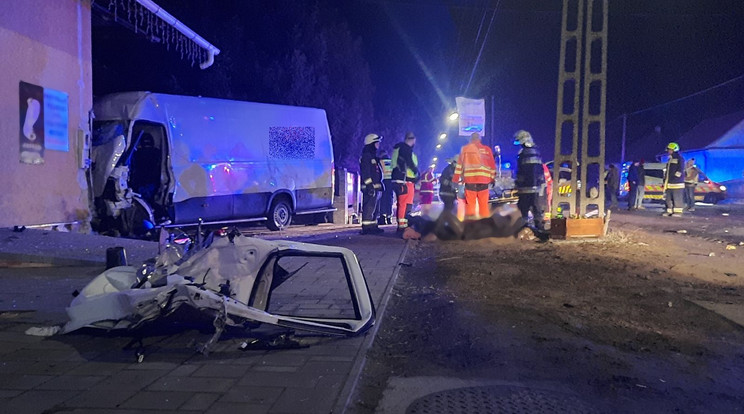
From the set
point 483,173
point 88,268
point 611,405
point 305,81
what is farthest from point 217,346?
point 305,81

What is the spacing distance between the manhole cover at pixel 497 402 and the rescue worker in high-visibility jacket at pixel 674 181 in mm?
15055

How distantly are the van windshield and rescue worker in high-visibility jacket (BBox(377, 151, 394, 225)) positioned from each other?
5248mm

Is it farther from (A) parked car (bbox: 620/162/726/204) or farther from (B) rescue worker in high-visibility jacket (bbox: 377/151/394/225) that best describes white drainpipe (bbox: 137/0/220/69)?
(A) parked car (bbox: 620/162/726/204)

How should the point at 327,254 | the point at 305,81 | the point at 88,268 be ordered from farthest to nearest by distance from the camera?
the point at 305,81 → the point at 88,268 → the point at 327,254

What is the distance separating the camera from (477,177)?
11359 millimetres

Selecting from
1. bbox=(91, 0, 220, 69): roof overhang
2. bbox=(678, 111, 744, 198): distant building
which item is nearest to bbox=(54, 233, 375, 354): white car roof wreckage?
bbox=(91, 0, 220, 69): roof overhang

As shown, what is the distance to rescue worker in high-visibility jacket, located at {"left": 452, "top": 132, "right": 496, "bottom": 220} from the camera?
11.3 meters

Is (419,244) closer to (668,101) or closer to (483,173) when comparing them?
(483,173)

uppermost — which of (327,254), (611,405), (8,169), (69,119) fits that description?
(69,119)

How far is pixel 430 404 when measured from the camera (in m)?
3.50

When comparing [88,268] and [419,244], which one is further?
[419,244]

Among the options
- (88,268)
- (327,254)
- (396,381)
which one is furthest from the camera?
(88,268)

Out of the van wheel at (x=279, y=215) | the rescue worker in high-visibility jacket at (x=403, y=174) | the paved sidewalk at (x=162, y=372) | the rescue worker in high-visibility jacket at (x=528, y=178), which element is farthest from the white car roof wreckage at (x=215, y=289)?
the van wheel at (x=279, y=215)

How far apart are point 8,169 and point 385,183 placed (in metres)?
7.16
